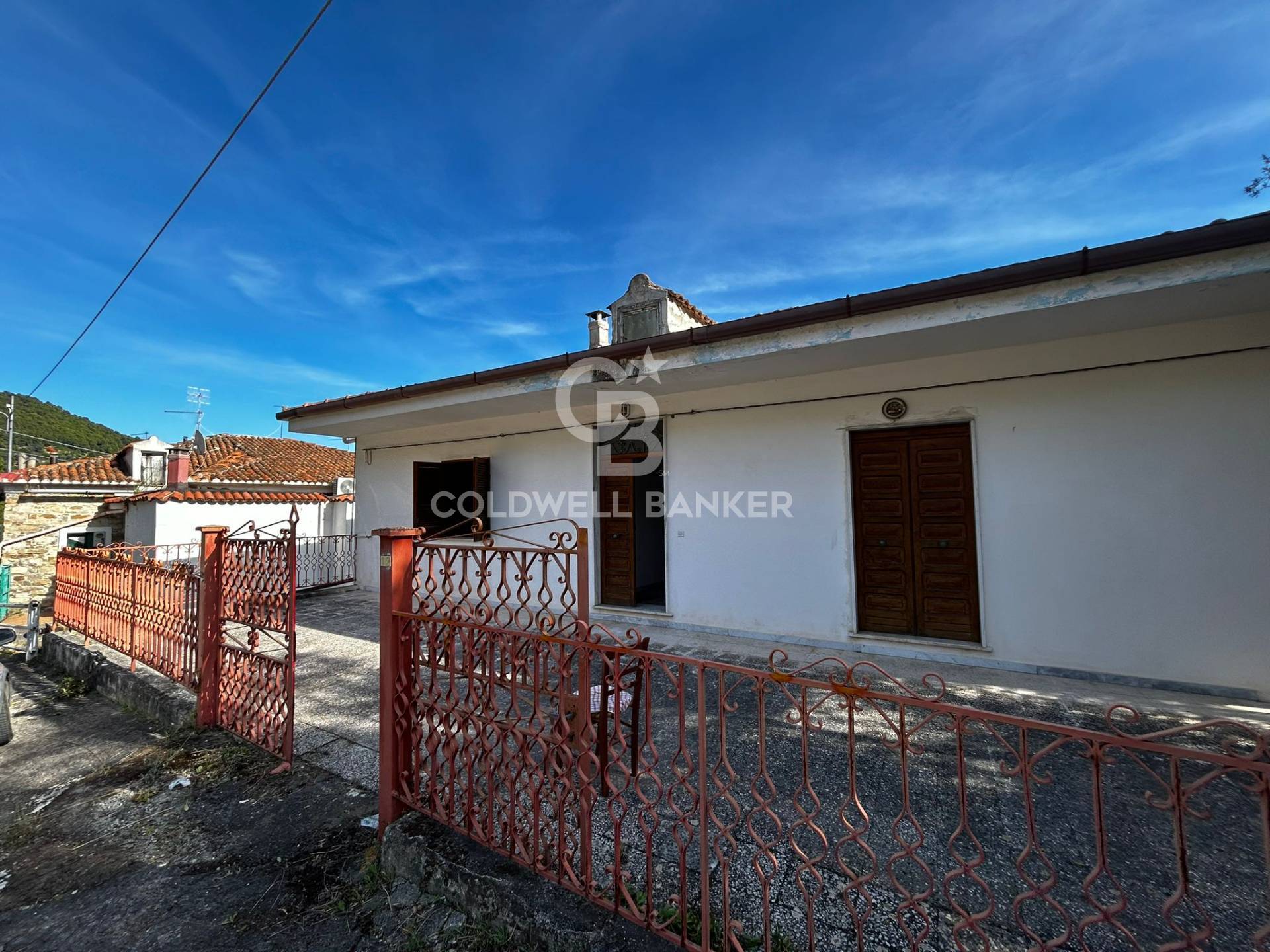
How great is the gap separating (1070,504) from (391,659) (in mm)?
5155

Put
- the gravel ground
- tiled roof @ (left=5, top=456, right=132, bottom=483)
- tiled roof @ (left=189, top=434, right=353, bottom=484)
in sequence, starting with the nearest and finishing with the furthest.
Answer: the gravel ground
tiled roof @ (left=5, top=456, right=132, bottom=483)
tiled roof @ (left=189, top=434, right=353, bottom=484)

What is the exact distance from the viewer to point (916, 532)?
4941 mm

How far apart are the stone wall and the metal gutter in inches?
519

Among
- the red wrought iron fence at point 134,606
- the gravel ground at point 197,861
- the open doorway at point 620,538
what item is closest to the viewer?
the gravel ground at point 197,861

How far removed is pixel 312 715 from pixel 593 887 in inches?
117

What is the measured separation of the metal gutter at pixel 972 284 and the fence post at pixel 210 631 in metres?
2.97

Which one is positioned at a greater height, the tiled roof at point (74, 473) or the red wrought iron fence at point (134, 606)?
the tiled roof at point (74, 473)

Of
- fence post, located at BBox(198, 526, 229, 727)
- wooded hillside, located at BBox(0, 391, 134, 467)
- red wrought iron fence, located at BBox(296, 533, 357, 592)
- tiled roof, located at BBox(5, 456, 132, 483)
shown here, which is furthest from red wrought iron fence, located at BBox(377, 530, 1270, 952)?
wooded hillside, located at BBox(0, 391, 134, 467)

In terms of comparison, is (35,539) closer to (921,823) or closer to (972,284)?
(921,823)

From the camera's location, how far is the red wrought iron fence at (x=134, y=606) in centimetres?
396

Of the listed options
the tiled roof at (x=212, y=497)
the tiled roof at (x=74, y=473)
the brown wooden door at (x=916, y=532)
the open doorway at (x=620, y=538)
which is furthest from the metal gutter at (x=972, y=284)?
the tiled roof at (x=74, y=473)

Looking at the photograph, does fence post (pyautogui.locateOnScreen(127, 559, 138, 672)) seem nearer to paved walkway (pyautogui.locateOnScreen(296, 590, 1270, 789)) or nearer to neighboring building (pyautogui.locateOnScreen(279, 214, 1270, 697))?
paved walkway (pyautogui.locateOnScreen(296, 590, 1270, 789))

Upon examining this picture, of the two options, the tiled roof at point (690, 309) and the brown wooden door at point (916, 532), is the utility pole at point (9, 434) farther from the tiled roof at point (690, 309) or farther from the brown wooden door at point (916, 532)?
the brown wooden door at point (916, 532)

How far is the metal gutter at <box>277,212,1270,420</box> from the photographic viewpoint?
2.91 meters
